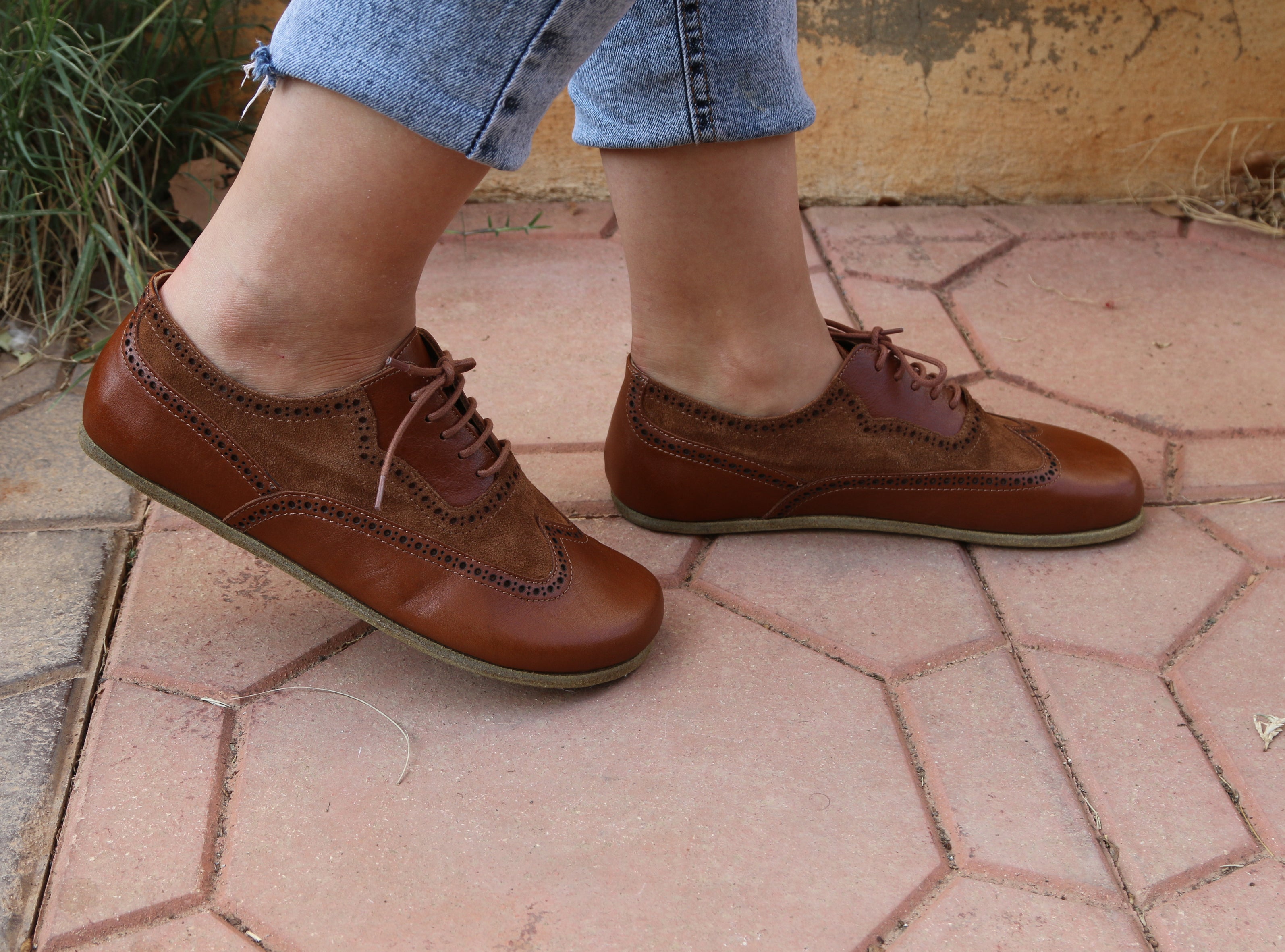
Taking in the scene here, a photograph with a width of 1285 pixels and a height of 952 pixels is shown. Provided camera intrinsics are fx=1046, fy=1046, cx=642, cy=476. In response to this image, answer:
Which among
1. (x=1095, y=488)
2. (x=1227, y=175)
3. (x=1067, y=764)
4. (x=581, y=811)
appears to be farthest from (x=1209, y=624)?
(x=1227, y=175)

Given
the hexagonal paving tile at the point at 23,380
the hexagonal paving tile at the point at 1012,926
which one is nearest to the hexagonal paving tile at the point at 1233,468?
the hexagonal paving tile at the point at 1012,926

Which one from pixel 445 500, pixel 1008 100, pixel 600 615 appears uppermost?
pixel 1008 100

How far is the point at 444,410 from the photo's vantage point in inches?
41.3

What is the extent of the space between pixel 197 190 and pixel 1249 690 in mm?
1877

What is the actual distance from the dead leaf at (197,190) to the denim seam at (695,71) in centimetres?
120

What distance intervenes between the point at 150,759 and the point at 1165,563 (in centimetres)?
120

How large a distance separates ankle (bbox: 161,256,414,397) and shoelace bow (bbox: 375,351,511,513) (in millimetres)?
40

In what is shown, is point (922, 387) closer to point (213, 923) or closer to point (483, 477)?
point (483, 477)

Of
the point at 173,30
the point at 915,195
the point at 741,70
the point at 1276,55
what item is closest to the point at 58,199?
the point at 173,30

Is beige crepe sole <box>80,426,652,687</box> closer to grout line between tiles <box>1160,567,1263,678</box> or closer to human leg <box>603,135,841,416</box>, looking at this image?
human leg <box>603,135,841,416</box>

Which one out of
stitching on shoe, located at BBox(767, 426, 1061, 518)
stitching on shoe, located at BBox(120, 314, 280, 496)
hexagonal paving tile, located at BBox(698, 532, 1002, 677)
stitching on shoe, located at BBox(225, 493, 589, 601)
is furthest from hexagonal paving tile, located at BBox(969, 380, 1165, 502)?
stitching on shoe, located at BBox(120, 314, 280, 496)

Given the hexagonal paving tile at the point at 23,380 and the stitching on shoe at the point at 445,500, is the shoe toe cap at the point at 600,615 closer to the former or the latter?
the stitching on shoe at the point at 445,500

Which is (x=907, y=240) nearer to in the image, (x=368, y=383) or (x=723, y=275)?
(x=723, y=275)

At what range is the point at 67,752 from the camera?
1.02 metres
